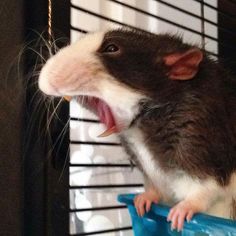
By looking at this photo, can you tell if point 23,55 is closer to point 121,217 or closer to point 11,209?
point 11,209

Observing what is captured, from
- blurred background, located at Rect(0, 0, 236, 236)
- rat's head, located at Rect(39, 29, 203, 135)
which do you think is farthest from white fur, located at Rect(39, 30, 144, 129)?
blurred background, located at Rect(0, 0, 236, 236)

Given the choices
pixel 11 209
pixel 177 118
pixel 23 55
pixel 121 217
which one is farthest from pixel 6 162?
pixel 121 217

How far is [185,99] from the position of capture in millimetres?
829

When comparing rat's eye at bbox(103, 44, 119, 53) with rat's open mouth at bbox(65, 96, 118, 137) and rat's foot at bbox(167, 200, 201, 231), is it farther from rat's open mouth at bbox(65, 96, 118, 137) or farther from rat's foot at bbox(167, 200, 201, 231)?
rat's foot at bbox(167, 200, 201, 231)

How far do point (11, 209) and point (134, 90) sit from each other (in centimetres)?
33

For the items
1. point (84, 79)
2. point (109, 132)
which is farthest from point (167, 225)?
point (84, 79)

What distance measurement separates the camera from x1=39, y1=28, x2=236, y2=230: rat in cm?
77

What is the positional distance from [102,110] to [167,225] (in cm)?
23

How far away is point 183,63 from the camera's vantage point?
31.7 inches

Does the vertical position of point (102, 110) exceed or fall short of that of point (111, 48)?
it falls short

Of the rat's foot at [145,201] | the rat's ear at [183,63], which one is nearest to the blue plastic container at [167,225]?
the rat's foot at [145,201]

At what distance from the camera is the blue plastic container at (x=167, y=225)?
→ 2.01ft

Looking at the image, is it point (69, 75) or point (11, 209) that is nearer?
point (69, 75)

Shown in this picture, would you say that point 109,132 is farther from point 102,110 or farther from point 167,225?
point 167,225
